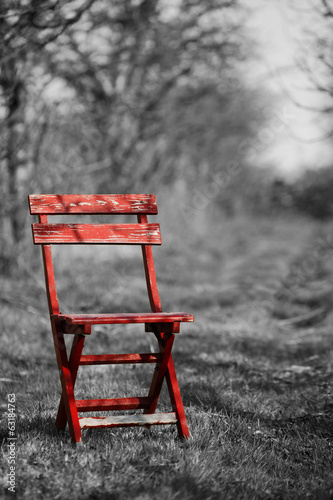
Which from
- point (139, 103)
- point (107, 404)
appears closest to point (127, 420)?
point (107, 404)

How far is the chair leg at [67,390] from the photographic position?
9.93 ft

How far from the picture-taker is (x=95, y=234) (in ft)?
11.5

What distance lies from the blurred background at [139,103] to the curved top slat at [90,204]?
8.45 feet

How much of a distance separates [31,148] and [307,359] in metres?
5.40

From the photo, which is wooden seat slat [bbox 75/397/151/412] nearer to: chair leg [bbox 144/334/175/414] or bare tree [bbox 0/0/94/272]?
chair leg [bbox 144/334/175/414]

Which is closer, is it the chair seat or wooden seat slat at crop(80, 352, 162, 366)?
the chair seat

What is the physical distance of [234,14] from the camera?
41.5 ft

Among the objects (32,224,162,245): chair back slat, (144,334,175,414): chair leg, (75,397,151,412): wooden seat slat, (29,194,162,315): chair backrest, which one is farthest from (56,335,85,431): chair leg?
(32,224,162,245): chair back slat

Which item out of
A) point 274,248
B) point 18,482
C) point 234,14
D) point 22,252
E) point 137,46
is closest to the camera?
point 18,482

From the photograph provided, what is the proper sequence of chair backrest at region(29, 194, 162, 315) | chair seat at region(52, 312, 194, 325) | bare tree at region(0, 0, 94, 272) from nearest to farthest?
chair seat at region(52, 312, 194, 325) → chair backrest at region(29, 194, 162, 315) → bare tree at region(0, 0, 94, 272)

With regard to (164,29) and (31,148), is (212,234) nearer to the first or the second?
(164,29)

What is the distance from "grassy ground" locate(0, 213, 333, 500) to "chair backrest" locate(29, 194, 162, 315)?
81cm

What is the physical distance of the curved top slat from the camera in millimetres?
3410

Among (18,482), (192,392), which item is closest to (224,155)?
(192,392)
